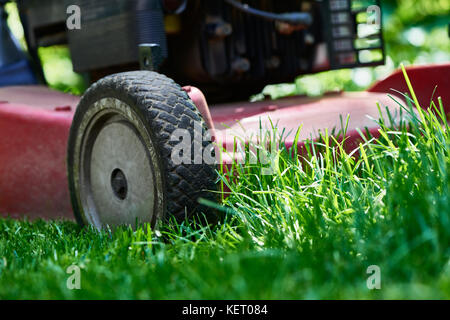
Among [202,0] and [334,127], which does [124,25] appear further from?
[334,127]

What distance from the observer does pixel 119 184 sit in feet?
6.24

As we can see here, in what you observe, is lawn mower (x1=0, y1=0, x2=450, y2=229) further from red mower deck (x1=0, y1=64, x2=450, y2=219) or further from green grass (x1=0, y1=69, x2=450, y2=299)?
green grass (x1=0, y1=69, x2=450, y2=299)

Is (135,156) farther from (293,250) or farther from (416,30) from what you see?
(416,30)

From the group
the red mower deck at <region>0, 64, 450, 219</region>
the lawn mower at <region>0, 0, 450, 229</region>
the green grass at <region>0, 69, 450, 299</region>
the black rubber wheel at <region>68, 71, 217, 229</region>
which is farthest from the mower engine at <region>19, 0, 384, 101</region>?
the green grass at <region>0, 69, 450, 299</region>

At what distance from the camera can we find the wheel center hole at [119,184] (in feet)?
6.17

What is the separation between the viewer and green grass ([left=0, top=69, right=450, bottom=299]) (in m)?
1.11

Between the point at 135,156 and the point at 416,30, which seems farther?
the point at 416,30

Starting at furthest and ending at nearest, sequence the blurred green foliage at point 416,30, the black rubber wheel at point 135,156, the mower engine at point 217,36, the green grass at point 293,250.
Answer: the blurred green foliage at point 416,30 < the mower engine at point 217,36 < the black rubber wheel at point 135,156 < the green grass at point 293,250

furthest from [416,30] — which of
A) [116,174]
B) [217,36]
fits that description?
[116,174]

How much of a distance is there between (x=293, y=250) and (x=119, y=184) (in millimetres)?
777

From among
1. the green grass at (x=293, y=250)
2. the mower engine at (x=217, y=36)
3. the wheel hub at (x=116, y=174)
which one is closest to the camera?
the green grass at (x=293, y=250)

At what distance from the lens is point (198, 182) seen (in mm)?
1640

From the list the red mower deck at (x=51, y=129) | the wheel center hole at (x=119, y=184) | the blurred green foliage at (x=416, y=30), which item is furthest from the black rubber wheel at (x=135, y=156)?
the blurred green foliage at (x=416, y=30)

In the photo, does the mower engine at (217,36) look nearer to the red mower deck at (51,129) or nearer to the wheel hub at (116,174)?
the red mower deck at (51,129)
